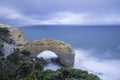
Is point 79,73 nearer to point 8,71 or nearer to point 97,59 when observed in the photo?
point 8,71

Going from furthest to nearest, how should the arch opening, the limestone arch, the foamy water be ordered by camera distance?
the foamy water
the limestone arch
the arch opening

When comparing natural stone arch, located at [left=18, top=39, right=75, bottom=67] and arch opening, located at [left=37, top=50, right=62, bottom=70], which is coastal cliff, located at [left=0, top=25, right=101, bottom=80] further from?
arch opening, located at [left=37, top=50, right=62, bottom=70]

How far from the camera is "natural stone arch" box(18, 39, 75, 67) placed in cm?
3603

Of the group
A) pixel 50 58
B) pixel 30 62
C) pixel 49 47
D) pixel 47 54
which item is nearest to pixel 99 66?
pixel 50 58

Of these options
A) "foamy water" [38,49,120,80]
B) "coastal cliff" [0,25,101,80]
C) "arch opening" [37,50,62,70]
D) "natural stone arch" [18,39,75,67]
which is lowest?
"foamy water" [38,49,120,80]

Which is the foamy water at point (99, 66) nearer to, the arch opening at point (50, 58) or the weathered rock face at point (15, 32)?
the arch opening at point (50, 58)

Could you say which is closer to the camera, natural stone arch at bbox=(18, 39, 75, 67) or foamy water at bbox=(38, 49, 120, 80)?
natural stone arch at bbox=(18, 39, 75, 67)

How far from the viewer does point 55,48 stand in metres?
36.8

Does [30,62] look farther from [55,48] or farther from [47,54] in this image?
[55,48]

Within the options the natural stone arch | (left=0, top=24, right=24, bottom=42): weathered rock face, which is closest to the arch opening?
the natural stone arch

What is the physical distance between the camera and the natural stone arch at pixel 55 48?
36.0 meters

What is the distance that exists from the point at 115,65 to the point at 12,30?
1628 cm

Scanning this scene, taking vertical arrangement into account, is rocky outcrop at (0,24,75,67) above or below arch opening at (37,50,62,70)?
above

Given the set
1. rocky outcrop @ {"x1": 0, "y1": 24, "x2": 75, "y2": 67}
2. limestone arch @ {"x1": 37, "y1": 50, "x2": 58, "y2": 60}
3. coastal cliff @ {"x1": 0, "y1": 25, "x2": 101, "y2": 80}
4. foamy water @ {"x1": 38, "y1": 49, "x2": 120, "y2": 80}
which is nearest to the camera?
coastal cliff @ {"x1": 0, "y1": 25, "x2": 101, "y2": 80}
